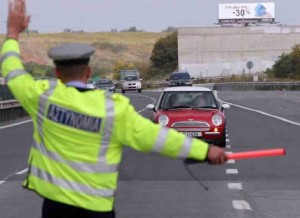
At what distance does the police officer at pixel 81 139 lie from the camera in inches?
206

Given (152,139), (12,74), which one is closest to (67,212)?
(152,139)

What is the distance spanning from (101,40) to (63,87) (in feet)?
615

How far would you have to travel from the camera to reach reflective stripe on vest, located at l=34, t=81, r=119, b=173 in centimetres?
525

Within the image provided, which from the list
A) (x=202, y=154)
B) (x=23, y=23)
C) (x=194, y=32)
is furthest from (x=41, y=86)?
(x=194, y=32)

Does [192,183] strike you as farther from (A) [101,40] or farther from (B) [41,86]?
(A) [101,40]

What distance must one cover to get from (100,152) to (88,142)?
92mm

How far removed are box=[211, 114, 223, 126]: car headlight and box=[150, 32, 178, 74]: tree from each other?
10586 centimetres

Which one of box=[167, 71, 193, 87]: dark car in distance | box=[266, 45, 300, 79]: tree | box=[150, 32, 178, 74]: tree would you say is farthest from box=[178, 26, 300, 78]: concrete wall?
box=[167, 71, 193, 87]: dark car in distance

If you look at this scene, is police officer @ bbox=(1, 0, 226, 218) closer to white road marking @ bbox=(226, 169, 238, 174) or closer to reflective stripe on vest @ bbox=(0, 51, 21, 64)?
reflective stripe on vest @ bbox=(0, 51, 21, 64)

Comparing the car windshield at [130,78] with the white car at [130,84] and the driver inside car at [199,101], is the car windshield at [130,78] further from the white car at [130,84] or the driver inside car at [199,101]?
the driver inside car at [199,101]

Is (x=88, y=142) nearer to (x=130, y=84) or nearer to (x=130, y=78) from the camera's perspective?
(x=130, y=84)

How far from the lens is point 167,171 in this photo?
16.6 m

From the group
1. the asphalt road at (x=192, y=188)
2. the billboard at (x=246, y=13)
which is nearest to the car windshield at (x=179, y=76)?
the asphalt road at (x=192, y=188)

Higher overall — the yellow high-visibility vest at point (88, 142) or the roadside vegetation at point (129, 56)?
the roadside vegetation at point (129, 56)
